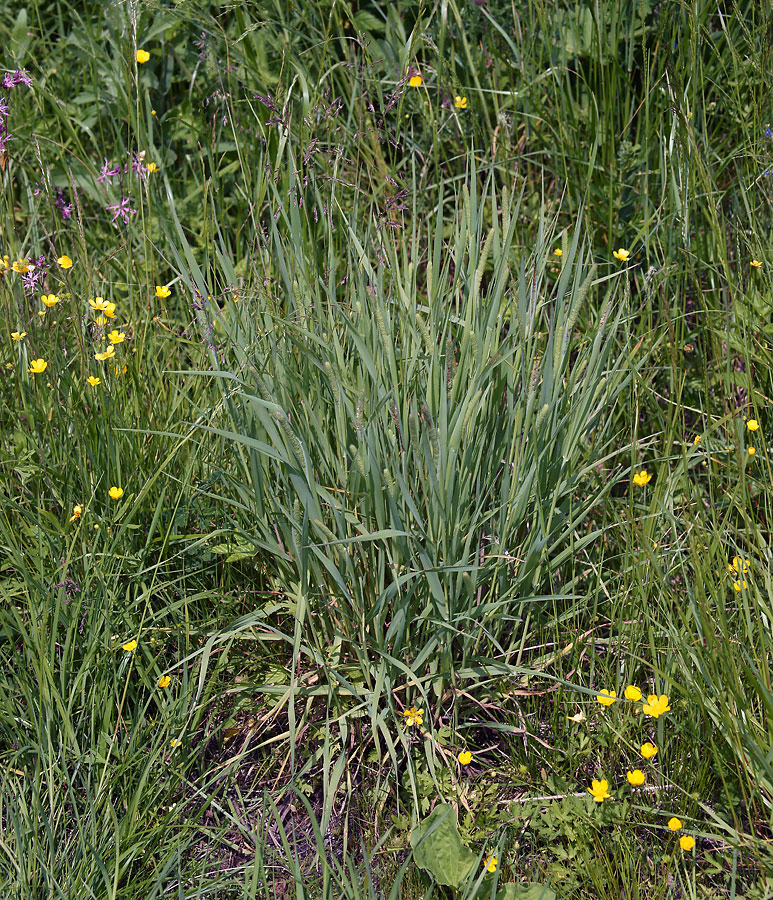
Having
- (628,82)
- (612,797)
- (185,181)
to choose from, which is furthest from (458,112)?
(612,797)

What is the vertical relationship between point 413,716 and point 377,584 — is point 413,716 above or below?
below

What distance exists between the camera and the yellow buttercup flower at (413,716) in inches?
59.8

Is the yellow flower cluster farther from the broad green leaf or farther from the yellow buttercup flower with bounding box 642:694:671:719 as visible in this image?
the broad green leaf

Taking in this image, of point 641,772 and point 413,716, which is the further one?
point 413,716

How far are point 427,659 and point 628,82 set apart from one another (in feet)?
4.93

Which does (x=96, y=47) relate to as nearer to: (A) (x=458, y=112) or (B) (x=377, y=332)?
(A) (x=458, y=112)

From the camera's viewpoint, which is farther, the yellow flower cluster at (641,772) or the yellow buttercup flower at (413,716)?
the yellow buttercup flower at (413,716)

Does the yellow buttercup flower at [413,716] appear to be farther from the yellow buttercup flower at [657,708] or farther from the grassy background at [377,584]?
the yellow buttercup flower at [657,708]

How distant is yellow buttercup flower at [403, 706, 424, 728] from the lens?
59.8 inches

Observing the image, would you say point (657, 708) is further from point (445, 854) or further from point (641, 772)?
point (445, 854)

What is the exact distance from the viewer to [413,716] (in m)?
1.53

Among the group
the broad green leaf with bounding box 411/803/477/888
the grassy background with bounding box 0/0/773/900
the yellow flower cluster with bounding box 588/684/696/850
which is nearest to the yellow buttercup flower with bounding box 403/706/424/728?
the grassy background with bounding box 0/0/773/900

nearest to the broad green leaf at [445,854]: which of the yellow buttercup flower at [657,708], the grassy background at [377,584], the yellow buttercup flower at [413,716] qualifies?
the grassy background at [377,584]

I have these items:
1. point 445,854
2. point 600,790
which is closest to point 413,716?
point 445,854
